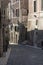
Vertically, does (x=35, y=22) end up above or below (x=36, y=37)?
above

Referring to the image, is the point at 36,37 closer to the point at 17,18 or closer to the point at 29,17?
the point at 29,17

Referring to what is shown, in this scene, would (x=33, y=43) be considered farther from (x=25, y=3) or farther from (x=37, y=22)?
(x=25, y=3)

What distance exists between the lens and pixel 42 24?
32.2 m

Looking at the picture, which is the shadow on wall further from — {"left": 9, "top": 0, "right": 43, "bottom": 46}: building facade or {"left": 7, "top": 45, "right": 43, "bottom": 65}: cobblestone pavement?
{"left": 7, "top": 45, "right": 43, "bottom": 65}: cobblestone pavement

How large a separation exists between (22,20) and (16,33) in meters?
2.71

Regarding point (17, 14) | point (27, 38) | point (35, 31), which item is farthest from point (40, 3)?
point (17, 14)

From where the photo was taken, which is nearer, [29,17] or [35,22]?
[35,22]

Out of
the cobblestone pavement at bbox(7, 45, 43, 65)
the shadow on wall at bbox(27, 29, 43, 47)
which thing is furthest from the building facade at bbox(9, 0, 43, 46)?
the cobblestone pavement at bbox(7, 45, 43, 65)

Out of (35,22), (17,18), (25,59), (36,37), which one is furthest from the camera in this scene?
(17,18)

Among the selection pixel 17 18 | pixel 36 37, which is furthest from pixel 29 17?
pixel 17 18

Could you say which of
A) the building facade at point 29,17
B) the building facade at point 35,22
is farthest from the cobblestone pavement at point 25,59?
the building facade at point 29,17

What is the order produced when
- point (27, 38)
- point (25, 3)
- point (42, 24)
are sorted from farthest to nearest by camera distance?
point (25, 3)
point (27, 38)
point (42, 24)

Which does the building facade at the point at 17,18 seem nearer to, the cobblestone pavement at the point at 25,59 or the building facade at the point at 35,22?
the building facade at the point at 35,22

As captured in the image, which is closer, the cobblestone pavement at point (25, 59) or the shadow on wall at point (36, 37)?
the cobblestone pavement at point (25, 59)
